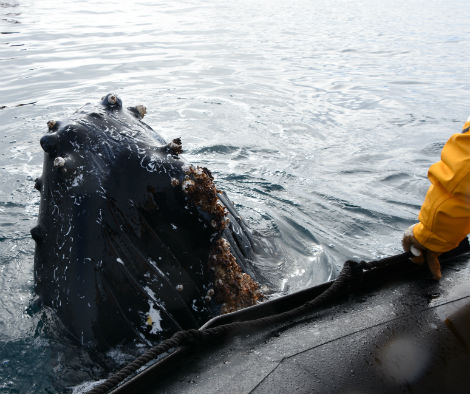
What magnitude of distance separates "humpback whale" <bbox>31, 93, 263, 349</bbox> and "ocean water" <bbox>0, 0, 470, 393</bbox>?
12.0 inches

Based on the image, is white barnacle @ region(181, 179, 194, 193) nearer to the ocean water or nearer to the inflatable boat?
the inflatable boat

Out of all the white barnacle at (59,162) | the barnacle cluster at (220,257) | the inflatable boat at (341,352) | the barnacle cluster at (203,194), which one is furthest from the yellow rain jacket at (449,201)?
the white barnacle at (59,162)

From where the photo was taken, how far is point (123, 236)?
115 inches

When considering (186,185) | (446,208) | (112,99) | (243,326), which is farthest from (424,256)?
(112,99)

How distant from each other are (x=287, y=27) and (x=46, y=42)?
1284cm

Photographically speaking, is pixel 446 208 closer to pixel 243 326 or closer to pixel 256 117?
pixel 243 326

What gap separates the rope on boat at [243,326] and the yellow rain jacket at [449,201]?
0.68ft

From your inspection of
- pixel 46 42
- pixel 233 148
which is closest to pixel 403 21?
pixel 46 42

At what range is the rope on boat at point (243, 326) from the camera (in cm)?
217

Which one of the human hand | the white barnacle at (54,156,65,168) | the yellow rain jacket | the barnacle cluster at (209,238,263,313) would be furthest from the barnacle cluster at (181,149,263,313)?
the yellow rain jacket

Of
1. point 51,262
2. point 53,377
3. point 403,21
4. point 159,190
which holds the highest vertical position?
point 159,190

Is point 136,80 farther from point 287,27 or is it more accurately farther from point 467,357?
point 287,27

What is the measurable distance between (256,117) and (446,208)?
8245mm

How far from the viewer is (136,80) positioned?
13609 mm
